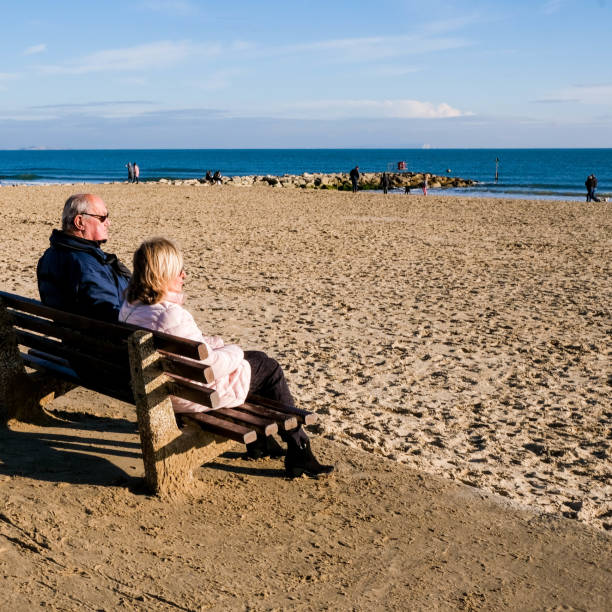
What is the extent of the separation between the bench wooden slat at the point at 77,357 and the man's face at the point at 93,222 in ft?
2.17

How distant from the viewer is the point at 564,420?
16.5 feet

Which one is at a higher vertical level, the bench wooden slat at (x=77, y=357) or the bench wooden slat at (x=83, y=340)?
the bench wooden slat at (x=83, y=340)

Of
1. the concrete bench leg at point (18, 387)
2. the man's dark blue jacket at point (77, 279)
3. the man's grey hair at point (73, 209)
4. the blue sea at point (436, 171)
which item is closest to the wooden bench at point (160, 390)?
the man's dark blue jacket at point (77, 279)

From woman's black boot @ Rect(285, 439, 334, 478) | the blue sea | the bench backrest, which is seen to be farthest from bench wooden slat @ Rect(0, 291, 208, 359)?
the blue sea

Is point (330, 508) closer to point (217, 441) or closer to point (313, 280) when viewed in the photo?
point (217, 441)

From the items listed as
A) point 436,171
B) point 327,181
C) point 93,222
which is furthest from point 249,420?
point 436,171

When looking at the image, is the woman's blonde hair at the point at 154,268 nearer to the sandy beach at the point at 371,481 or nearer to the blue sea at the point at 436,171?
the sandy beach at the point at 371,481

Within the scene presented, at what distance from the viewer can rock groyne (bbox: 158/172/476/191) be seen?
151ft

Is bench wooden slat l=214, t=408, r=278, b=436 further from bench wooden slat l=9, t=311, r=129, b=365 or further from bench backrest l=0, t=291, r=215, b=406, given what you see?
bench wooden slat l=9, t=311, r=129, b=365

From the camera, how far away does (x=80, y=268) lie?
13.6ft

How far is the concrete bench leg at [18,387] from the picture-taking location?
4512mm

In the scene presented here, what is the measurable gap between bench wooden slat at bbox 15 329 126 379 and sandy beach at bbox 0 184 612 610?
0.55m

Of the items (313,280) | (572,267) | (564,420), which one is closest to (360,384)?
(564,420)

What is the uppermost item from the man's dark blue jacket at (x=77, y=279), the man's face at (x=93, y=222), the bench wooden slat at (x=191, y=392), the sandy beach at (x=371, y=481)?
the man's face at (x=93, y=222)
